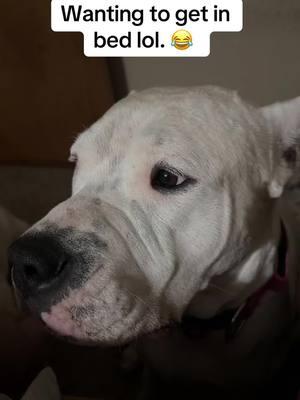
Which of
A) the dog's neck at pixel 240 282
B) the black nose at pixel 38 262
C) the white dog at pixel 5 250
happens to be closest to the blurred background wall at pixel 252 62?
the white dog at pixel 5 250

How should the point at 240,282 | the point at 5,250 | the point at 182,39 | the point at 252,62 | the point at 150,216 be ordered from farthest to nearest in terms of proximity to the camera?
1. the point at 252,62
2. the point at 182,39
3. the point at 5,250
4. the point at 240,282
5. the point at 150,216

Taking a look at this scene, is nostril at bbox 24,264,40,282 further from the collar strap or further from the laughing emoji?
the laughing emoji

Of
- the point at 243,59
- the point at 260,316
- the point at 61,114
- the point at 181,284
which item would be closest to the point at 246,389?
the point at 260,316

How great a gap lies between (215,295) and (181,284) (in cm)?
23

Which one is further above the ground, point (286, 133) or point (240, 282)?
point (286, 133)

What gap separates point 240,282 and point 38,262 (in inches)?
21.2

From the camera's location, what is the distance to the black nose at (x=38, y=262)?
0.88m

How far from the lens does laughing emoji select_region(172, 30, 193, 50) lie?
5.79 ft

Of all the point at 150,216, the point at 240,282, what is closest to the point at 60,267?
the point at 150,216

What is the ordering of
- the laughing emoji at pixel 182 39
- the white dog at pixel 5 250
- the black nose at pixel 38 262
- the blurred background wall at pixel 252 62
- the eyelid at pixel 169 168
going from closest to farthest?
the black nose at pixel 38 262 < the eyelid at pixel 169 168 < the white dog at pixel 5 250 < the laughing emoji at pixel 182 39 < the blurred background wall at pixel 252 62

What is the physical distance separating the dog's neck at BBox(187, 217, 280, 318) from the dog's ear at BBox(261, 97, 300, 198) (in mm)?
130

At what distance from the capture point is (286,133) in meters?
1.23

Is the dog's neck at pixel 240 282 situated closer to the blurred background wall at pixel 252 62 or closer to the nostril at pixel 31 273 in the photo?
the nostril at pixel 31 273

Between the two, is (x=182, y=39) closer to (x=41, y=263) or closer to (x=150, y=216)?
(x=150, y=216)
